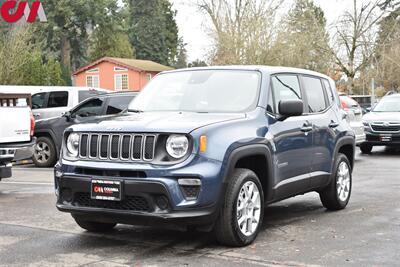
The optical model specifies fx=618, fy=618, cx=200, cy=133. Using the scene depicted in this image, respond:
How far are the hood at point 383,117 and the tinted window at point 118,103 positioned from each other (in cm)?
662

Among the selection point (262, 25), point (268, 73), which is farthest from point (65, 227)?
point (262, 25)

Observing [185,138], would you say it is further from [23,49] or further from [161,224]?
[23,49]

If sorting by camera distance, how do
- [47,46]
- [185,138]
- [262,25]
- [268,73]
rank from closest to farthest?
1. [185,138]
2. [268,73]
3. [262,25]
4. [47,46]

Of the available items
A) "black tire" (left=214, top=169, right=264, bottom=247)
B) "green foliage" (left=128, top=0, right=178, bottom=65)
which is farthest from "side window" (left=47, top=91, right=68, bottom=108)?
"green foliage" (left=128, top=0, right=178, bottom=65)

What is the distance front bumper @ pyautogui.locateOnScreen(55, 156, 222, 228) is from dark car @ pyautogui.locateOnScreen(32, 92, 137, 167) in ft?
27.2

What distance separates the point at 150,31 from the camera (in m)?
73.2

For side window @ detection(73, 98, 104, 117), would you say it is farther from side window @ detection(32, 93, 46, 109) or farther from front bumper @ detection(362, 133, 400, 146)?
front bumper @ detection(362, 133, 400, 146)

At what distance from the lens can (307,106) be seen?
24.8 feet

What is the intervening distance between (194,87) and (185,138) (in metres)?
1.46

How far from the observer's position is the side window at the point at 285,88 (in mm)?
6877

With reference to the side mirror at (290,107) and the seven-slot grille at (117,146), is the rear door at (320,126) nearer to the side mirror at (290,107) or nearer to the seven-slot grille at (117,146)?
the side mirror at (290,107)

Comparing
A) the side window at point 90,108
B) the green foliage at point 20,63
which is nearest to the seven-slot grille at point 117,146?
the side window at point 90,108

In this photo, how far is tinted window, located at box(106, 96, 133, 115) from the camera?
1411cm

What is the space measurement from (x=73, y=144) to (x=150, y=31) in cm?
6826
